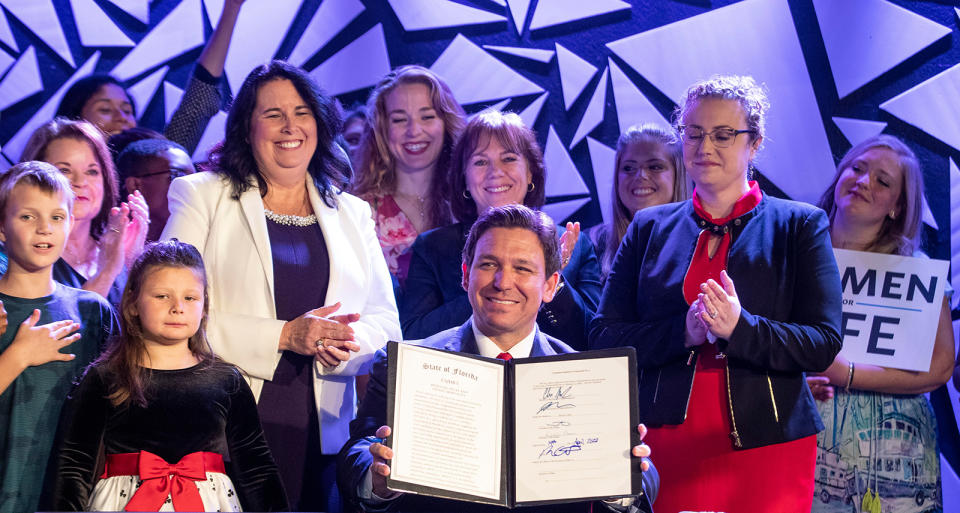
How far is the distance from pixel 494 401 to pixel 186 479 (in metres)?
0.92

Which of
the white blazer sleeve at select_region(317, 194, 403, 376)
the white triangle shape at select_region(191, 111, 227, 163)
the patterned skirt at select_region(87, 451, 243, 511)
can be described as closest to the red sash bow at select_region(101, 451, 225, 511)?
the patterned skirt at select_region(87, 451, 243, 511)

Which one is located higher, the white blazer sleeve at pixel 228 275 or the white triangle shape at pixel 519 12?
the white triangle shape at pixel 519 12

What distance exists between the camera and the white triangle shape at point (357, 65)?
509 cm

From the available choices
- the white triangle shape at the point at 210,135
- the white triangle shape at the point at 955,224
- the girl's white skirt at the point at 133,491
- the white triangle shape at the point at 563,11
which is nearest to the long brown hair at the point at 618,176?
the white triangle shape at the point at 563,11

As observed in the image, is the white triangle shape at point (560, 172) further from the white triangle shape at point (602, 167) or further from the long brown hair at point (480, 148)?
the long brown hair at point (480, 148)

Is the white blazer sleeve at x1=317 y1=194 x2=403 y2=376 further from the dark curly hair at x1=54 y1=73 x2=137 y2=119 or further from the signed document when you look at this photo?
the dark curly hair at x1=54 y1=73 x2=137 y2=119

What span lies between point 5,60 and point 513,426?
4099 mm

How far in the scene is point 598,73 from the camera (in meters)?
4.91

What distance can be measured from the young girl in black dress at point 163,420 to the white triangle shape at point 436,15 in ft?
8.22

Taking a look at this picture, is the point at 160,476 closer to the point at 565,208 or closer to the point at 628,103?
the point at 565,208

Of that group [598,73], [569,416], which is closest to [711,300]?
[569,416]

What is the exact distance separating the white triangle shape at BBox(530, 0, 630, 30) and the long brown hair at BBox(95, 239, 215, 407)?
8.62ft

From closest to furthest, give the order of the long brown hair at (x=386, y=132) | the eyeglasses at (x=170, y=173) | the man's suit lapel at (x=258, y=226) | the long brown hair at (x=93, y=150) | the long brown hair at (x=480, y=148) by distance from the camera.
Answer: the man's suit lapel at (x=258, y=226)
the long brown hair at (x=93, y=150)
the long brown hair at (x=480, y=148)
the eyeglasses at (x=170, y=173)
the long brown hair at (x=386, y=132)

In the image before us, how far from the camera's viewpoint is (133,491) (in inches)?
103
